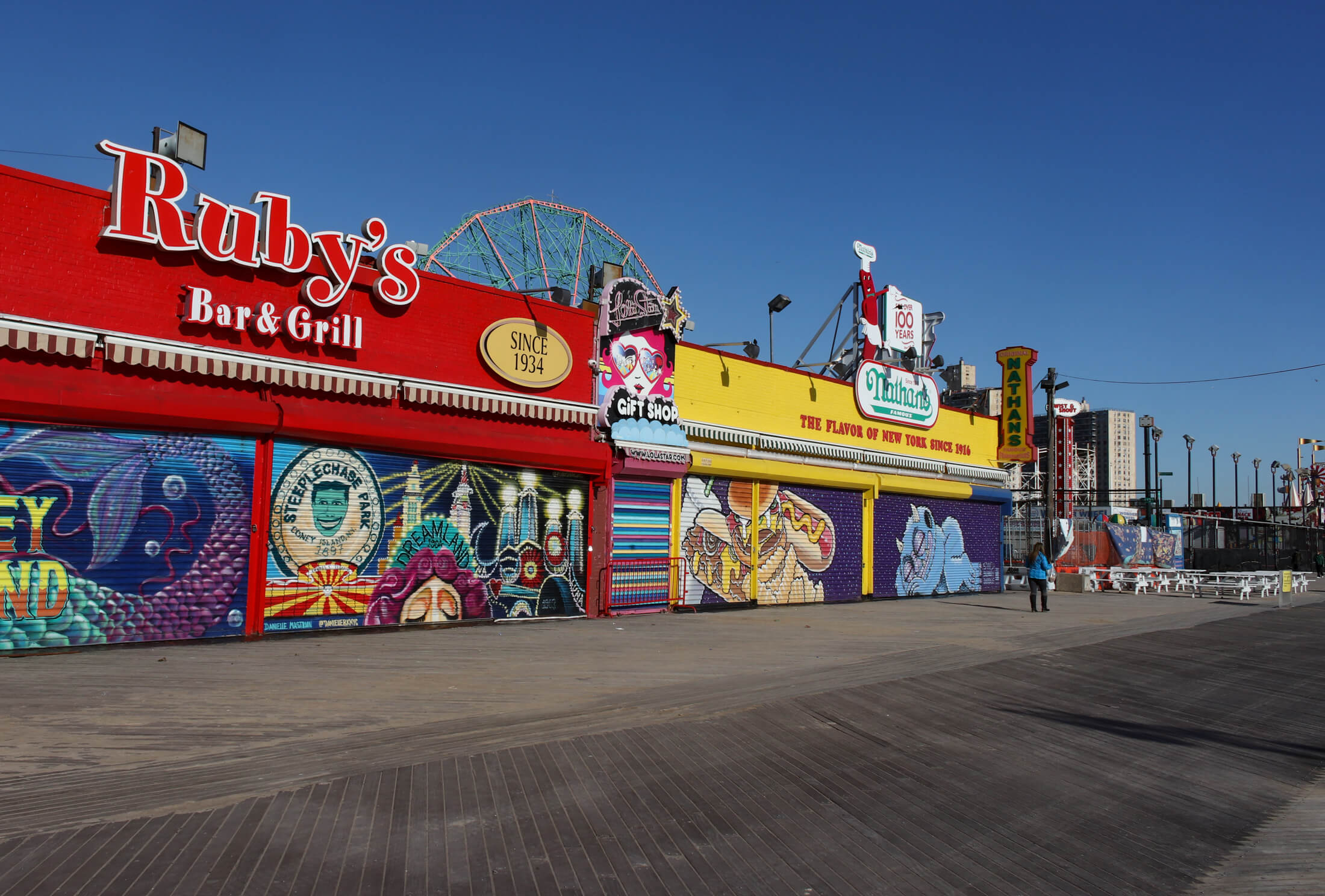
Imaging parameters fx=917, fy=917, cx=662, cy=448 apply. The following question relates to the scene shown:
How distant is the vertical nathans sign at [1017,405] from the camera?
102 ft

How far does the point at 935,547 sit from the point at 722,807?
2328cm

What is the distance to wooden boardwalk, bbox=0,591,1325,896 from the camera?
498 cm

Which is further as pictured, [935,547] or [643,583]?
[935,547]

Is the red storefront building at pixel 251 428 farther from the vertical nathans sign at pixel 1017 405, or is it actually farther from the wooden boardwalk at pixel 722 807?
the vertical nathans sign at pixel 1017 405

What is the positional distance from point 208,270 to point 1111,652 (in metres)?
15.2

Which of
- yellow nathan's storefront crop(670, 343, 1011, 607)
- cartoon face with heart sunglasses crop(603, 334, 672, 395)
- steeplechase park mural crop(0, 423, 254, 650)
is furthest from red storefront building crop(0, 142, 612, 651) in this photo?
yellow nathan's storefront crop(670, 343, 1011, 607)

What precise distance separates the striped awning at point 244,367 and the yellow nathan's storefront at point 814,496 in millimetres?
7727

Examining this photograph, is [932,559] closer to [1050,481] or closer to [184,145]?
[1050,481]

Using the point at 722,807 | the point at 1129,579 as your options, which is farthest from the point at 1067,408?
the point at 722,807

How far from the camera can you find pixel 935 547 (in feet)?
92.3

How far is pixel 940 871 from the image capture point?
17.1 feet

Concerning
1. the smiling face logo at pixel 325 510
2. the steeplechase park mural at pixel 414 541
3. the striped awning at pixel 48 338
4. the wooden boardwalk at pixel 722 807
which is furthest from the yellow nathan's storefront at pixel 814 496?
the striped awning at pixel 48 338

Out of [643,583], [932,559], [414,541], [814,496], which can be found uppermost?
[814,496]

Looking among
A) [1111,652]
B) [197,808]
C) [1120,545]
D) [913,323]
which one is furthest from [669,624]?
[1120,545]
